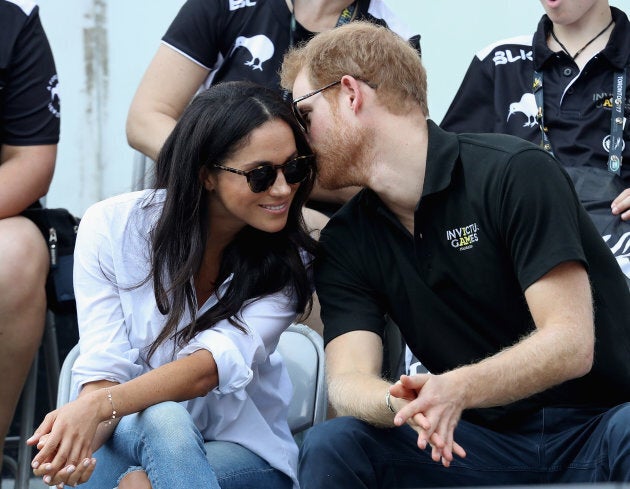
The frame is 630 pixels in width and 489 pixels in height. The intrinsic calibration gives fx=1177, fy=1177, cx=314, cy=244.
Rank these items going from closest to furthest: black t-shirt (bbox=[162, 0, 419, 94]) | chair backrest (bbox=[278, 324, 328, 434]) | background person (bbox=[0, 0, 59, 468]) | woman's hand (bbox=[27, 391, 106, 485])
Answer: woman's hand (bbox=[27, 391, 106, 485])
chair backrest (bbox=[278, 324, 328, 434])
background person (bbox=[0, 0, 59, 468])
black t-shirt (bbox=[162, 0, 419, 94])

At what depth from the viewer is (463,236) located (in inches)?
109

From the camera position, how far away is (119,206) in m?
2.97

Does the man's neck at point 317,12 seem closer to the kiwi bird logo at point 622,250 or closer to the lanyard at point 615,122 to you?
the lanyard at point 615,122

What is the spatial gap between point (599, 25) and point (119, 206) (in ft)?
5.75

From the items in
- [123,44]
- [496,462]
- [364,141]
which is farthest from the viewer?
[123,44]

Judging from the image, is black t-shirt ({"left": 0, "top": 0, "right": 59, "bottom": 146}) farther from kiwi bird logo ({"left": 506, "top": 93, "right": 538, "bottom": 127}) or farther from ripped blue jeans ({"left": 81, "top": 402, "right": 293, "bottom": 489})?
kiwi bird logo ({"left": 506, "top": 93, "right": 538, "bottom": 127})

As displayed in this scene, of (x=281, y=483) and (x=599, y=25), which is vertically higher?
(x=599, y=25)

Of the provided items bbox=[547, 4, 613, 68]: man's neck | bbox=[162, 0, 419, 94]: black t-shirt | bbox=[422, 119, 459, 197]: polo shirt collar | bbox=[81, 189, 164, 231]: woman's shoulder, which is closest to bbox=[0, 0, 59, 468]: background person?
bbox=[162, 0, 419, 94]: black t-shirt

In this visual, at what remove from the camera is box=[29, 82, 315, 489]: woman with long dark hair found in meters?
2.78

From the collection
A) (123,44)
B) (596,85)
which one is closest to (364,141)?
(596,85)

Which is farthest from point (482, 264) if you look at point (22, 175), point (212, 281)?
point (22, 175)

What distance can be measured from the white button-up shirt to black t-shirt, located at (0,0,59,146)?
809 mm

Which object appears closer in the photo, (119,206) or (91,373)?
(91,373)

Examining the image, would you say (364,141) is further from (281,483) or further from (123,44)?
(123,44)
